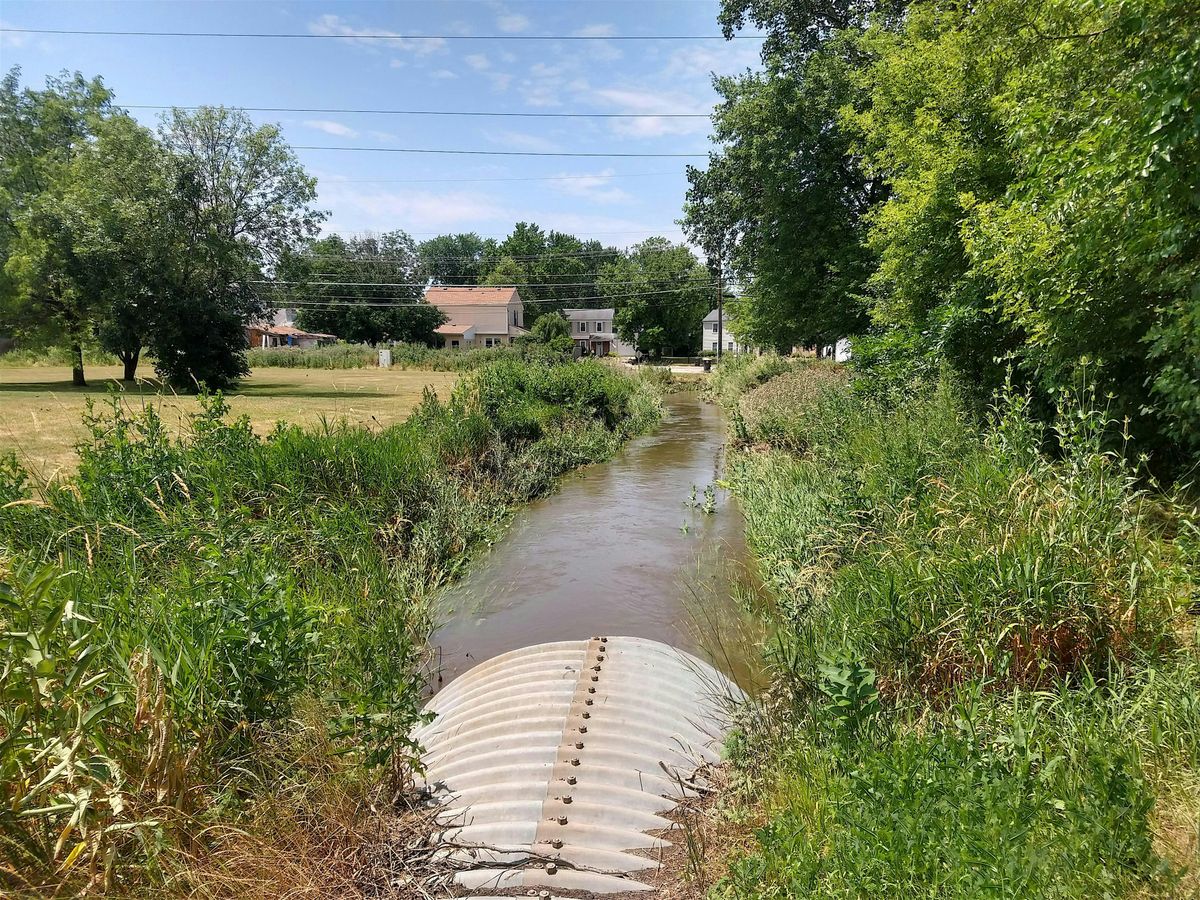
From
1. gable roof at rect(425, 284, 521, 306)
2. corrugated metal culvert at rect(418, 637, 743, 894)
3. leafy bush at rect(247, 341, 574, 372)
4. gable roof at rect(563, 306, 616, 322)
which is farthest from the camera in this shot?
gable roof at rect(563, 306, 616, 322)

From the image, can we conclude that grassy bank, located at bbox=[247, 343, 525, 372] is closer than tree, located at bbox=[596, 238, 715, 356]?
Yes

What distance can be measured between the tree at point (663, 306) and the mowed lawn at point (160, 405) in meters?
39.1

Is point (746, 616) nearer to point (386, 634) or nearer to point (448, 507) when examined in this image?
point (386, 634)

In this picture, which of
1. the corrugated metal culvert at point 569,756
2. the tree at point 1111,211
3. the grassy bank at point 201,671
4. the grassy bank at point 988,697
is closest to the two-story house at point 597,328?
the tree at point 1111,211

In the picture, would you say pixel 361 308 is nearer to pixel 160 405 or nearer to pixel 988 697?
pixel 160 405

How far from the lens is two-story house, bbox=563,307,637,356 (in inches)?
3474

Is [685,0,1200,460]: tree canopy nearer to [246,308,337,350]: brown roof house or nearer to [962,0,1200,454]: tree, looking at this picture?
[962,0,1200,454]: tree

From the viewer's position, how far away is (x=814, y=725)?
3.93 meters

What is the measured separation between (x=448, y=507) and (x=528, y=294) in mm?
81836

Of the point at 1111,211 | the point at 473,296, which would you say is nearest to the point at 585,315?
the point at 473,296

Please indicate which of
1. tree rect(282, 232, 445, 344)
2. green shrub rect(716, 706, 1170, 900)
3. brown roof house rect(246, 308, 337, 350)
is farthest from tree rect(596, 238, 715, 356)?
green shrub rect(716, 706, 1170, 900)

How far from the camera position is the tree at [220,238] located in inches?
1035

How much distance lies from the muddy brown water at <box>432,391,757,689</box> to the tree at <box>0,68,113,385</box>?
2497 centimetres

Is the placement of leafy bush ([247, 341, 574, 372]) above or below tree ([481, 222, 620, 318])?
below
